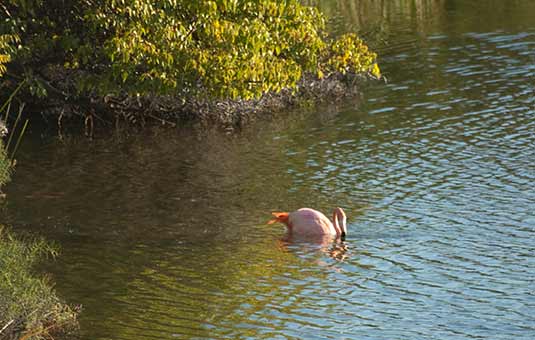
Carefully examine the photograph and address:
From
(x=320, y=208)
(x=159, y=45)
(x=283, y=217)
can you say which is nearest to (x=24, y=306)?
(x=283, y=217)

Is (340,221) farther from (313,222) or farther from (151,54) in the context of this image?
(151,54)

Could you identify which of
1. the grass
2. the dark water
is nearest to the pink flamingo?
the dark water

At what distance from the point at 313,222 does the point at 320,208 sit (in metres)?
1.75

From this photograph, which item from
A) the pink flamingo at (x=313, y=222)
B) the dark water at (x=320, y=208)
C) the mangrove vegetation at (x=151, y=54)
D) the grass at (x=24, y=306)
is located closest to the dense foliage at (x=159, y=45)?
the mangrove vegetation at (x=151, y=54)

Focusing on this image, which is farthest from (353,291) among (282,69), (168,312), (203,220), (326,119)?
(326,119)

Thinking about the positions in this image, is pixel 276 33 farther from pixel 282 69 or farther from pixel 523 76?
pixel 523 76

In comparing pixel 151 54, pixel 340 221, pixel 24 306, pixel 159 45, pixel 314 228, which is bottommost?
pixel 314 228

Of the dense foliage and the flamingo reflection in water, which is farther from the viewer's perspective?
the dense foliage

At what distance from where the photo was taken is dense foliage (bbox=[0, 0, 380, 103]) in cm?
2403

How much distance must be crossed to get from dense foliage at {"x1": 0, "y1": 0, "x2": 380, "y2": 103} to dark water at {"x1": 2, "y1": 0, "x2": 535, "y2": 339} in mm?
1546

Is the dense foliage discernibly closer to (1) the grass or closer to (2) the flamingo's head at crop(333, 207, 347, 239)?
(2) the flamingo's head at crop(333, 207, 347, 239)

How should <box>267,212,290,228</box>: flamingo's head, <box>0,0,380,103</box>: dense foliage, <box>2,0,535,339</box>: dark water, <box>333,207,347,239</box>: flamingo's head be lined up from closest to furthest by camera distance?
<box>2,0,535,339</box>: dark water, <box>333,207,347,239</box>: flamingo's head, <box>267,212,290,228</box>: flamingo's head, <box>0,0,380,103</box>: dense foliage

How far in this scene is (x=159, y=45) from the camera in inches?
953

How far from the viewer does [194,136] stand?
1057 inches
